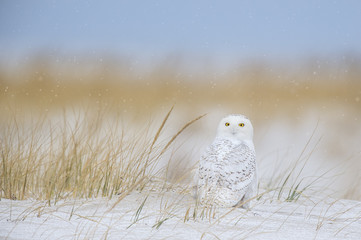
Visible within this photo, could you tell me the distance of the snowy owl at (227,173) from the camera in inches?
105

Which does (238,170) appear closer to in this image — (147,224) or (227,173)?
(227,173)

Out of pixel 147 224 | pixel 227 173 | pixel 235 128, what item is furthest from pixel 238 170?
pixel 147 224

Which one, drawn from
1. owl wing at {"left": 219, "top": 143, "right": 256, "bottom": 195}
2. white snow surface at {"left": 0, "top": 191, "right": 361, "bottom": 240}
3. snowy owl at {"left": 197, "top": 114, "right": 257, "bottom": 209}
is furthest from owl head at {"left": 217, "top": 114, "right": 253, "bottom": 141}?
white snow surface at {"left": 0, "top": 191, "right": 361, "bottom": 240}

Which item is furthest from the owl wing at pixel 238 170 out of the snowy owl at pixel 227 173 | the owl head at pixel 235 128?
the owl head at pixel 235 128

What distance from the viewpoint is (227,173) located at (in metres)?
2.71

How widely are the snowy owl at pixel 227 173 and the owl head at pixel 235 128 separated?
17 mm

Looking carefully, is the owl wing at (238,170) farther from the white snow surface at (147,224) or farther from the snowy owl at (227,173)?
the white snow surface at (147,224)

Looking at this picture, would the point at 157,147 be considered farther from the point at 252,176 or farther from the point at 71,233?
the point at 71,233

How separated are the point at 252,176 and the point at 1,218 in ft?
5.27

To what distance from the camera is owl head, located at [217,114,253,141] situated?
300 cm

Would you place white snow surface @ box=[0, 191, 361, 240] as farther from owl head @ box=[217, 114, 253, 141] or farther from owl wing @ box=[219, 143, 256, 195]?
owl head @ box=[217, 114, 253, 141]

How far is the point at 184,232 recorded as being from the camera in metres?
2.15

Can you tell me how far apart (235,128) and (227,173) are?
415 millimetres

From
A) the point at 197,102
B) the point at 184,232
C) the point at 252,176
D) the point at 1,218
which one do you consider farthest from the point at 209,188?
the point at 197,102
